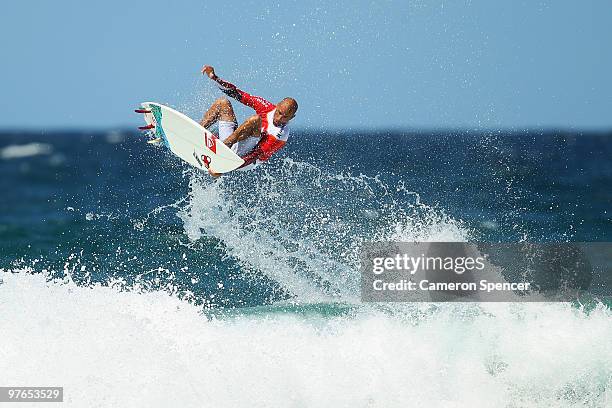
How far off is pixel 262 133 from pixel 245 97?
21.5 inches

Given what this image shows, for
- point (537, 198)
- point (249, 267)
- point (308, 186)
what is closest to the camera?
point (249, 267)

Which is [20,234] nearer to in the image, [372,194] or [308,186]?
[308,186]

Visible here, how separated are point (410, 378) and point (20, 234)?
14138 millimetres

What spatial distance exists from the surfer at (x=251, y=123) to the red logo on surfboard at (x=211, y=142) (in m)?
0.12

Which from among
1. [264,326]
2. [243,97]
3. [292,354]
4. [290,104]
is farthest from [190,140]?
[292,354]

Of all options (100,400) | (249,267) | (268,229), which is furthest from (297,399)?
(268,229)

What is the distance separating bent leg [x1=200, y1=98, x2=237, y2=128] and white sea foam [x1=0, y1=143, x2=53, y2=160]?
58.8m

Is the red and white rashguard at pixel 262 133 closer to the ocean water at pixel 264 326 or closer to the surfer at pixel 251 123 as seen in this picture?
the surfer at pixel 251 123

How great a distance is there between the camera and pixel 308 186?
23.8 m

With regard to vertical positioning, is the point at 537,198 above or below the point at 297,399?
above

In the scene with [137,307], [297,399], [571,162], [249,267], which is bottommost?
[297,399]

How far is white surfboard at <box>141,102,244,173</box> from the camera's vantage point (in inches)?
422

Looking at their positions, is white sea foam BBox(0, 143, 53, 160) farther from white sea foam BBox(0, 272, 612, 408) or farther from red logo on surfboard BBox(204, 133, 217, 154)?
red logo on surfboard BBox(204, 133, 217, 154)

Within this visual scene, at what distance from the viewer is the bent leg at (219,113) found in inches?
429
